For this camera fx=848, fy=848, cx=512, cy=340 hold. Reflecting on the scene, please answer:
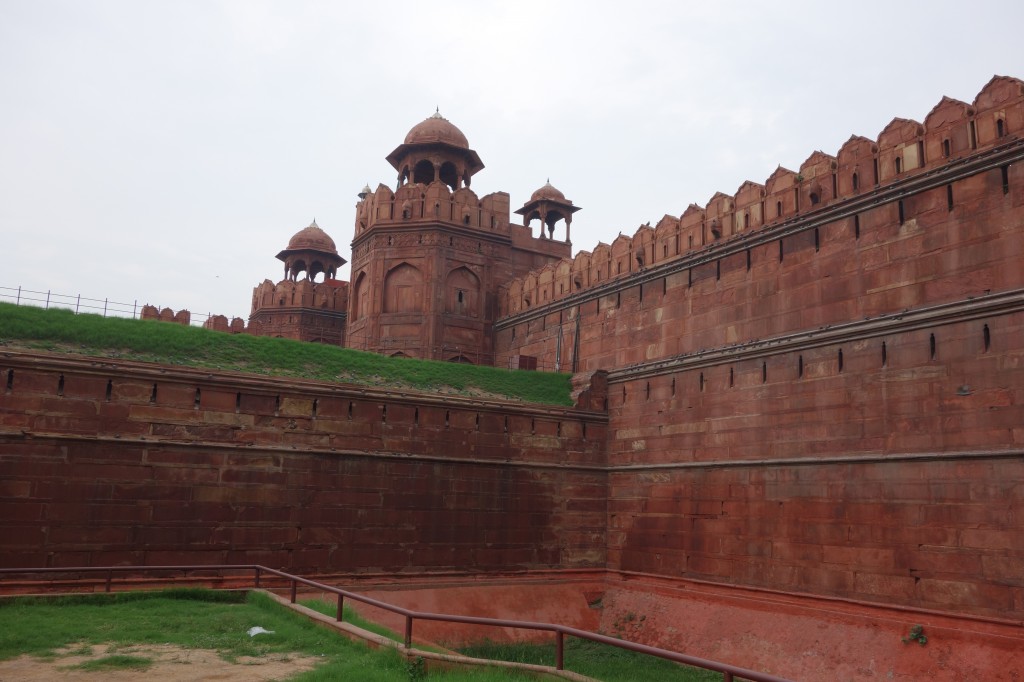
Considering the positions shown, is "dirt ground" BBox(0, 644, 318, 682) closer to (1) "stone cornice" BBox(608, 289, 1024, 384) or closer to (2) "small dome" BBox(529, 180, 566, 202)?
(1) "stone cornice" BBox(608, 289, 1024, 384)

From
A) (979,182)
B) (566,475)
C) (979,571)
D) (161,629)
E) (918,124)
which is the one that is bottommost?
(161,629)

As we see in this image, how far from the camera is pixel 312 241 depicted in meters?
36.6

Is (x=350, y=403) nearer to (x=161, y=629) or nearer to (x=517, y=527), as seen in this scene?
(x=517, y=527)

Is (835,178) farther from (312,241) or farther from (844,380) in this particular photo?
(312,241)

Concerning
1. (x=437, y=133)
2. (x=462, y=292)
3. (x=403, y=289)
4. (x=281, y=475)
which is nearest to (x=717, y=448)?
(x=281, y=475)

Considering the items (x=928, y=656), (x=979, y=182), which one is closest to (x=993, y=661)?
(x=928, y=656)

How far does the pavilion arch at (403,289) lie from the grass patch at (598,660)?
12657mm

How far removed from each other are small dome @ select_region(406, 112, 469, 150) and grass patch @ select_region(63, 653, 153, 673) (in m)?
22.6

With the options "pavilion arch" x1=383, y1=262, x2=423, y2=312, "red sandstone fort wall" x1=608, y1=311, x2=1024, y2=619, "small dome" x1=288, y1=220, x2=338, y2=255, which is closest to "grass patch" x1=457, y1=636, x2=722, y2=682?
"red sandstone fort wall" x1=608, y1=311, x2=1024, y2=619

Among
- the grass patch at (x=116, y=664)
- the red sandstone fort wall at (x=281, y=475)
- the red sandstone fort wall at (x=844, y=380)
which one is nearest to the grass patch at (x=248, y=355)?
the red sandstone fort wall at (x=281, y=475)

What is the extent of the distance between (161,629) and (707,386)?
11.2 metres

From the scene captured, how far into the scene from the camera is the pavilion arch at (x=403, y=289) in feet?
87.8

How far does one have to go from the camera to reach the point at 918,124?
14.5 meters

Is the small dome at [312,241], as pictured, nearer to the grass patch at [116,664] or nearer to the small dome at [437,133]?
the small dome at [437,133]
